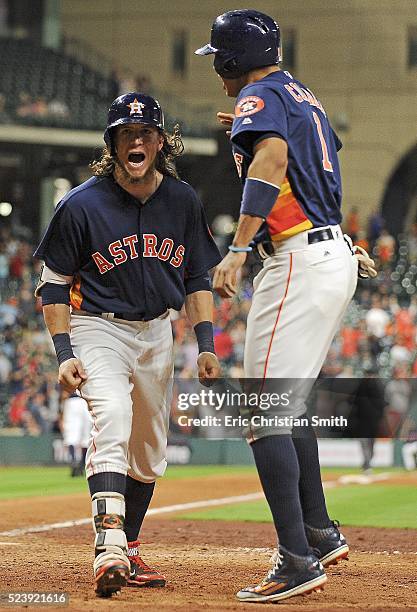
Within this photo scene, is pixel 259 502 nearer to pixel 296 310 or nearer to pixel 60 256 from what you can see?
pixel 60 256

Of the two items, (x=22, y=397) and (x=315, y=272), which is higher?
(x=315, y=272)

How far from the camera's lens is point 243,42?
3.97 metres

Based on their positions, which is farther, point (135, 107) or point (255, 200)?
point (135, 107)

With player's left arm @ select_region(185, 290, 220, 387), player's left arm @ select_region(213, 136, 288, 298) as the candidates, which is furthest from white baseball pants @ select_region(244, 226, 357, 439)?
player's left arm @ select_region(185, 290, 220, 387)

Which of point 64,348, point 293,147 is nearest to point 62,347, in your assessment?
point 64,348

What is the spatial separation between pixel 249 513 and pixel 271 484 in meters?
5.18

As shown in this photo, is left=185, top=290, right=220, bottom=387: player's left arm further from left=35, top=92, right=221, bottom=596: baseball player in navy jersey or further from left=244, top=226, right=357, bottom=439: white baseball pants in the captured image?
left=244, top=226, right=357, bottom=439: white baseball pants

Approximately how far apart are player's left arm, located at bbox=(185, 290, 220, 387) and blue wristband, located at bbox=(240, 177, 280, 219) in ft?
2.94

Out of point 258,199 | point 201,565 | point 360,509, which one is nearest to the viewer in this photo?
point 258,199

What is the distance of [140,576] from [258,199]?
1.67 metres

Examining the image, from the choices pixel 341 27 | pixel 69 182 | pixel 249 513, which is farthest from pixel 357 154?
pixel 249 513

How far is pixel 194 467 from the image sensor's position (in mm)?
15430

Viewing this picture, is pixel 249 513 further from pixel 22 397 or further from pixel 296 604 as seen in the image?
pixel 22 397

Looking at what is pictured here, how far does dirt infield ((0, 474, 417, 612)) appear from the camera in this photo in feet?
12.7
